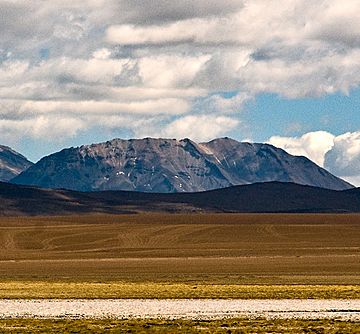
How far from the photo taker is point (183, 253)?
11100cm

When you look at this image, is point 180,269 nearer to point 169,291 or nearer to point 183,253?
point 169,291

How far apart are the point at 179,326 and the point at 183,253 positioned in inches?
2969

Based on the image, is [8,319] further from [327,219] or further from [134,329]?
[327,219]

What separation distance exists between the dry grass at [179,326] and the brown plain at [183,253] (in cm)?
2754

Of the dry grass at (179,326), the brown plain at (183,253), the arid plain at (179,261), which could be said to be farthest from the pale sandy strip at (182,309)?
the brown plain at (183,253)

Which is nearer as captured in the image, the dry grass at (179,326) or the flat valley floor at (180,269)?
the dry grass at (179,326)

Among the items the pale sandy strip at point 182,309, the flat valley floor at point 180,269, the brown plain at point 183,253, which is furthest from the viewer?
the brown plain at point 183,253

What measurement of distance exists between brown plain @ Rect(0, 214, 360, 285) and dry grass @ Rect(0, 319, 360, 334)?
27.5 m

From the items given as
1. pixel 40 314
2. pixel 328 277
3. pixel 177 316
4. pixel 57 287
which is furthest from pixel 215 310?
pixel 328 277

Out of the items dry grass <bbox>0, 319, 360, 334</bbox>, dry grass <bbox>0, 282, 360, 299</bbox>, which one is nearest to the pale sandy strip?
dry grass <bbox>0, 319, 360, 334</bbox>

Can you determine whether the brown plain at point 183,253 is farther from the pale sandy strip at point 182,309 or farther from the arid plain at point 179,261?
the pale sandy strip at point 182,309

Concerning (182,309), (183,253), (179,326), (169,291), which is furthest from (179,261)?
(179,326)

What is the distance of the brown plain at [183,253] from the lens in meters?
73.3

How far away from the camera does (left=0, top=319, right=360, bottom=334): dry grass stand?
34.2 meters
